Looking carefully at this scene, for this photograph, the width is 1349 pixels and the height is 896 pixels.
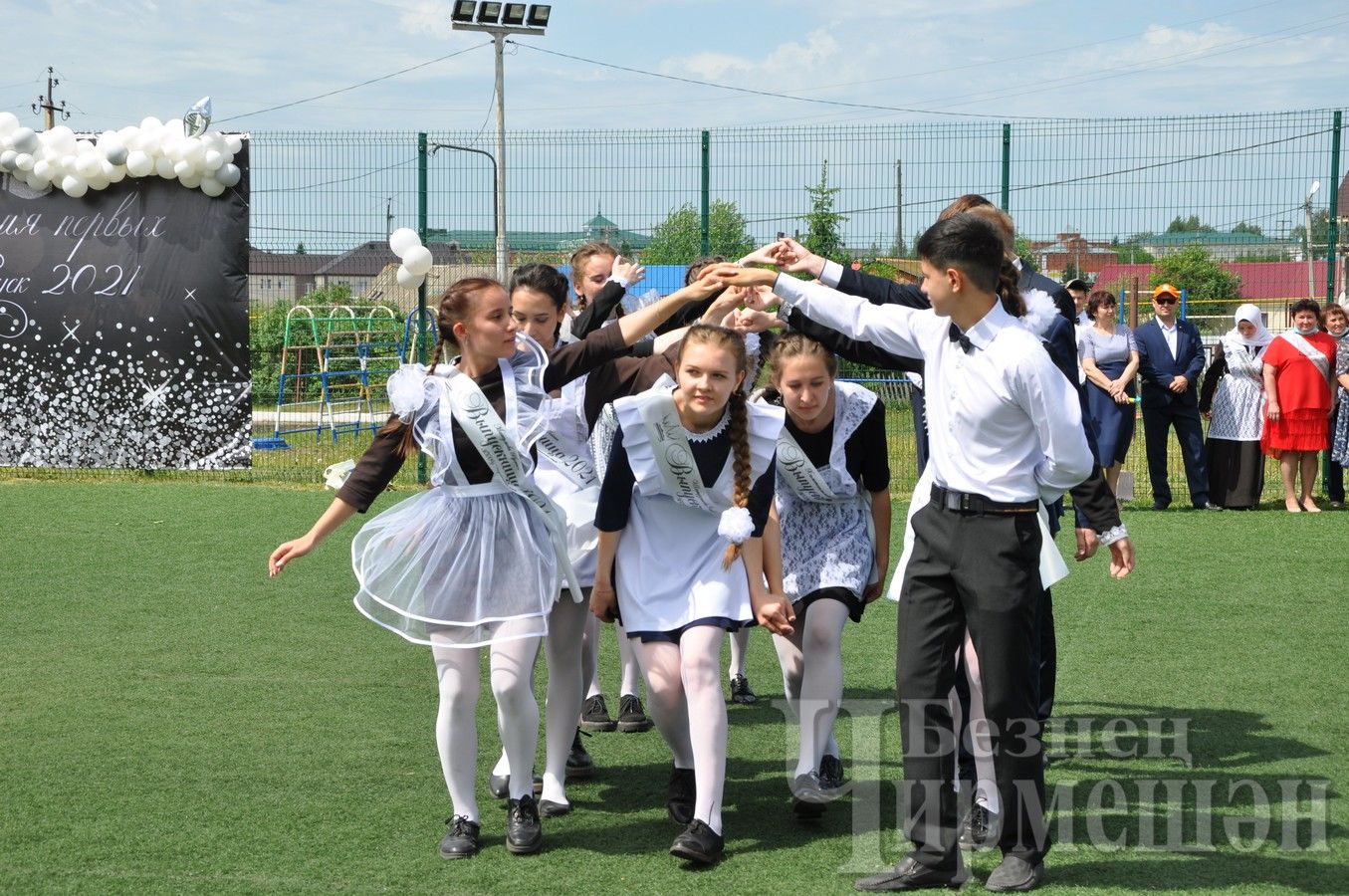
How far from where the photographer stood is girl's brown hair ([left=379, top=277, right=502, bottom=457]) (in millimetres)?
4035

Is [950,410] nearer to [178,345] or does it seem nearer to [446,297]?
[446,297]

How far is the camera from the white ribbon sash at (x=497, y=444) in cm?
390

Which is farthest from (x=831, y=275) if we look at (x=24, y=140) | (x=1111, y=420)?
(x=24, y=140)

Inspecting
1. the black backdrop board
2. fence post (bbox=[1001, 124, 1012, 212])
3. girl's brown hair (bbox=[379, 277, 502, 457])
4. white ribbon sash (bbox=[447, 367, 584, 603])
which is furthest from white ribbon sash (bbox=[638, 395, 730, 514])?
the black backdrop board

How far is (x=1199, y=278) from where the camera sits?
2655 centimetres

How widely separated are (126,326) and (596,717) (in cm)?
850

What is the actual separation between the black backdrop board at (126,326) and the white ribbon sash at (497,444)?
8740 millimetres

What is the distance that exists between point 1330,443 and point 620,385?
8.79 m

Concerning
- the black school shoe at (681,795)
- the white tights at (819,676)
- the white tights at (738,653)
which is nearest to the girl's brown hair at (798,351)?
the white tights at (819,676)

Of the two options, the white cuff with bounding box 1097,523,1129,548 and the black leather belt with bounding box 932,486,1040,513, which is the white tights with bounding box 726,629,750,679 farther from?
the black leather belt with bounding box 932,486,1040,513

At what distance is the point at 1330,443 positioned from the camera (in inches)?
450

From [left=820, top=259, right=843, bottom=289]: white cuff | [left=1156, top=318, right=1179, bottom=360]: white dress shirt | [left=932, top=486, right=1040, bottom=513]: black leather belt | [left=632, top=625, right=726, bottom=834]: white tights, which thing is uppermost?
[left=1156, top=318, right=1179, bottom=360]: white dress shirt

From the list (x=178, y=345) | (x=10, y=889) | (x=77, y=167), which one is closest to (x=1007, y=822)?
(x=10, y=889)

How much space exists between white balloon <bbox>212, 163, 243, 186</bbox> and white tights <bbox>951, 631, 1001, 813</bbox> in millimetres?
9403
